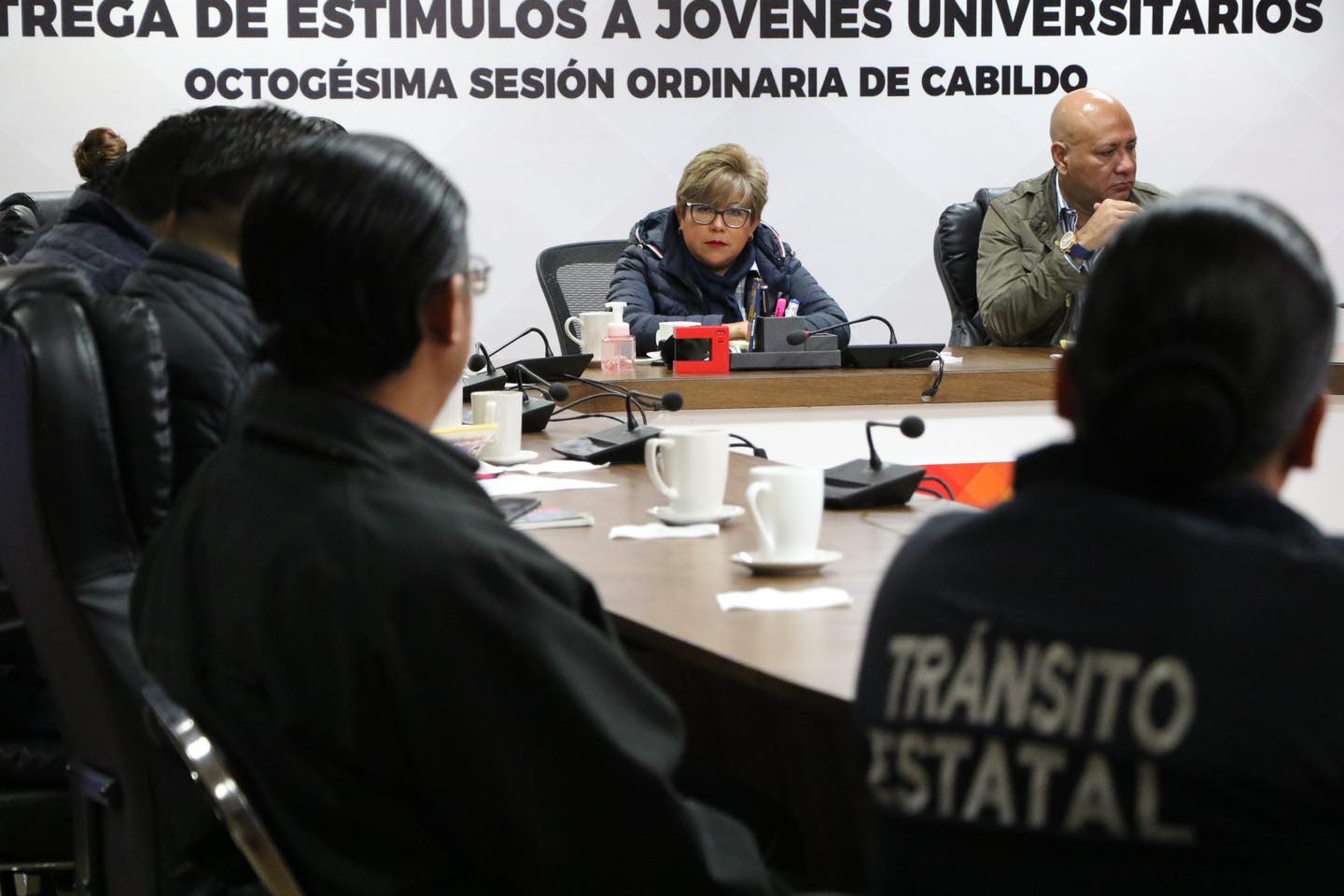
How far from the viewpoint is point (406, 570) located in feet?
3.51

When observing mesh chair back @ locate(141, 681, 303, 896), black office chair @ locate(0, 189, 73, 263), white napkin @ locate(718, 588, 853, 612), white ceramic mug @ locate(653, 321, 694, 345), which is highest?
black office chair @ locate(0, 189, 73, 263)

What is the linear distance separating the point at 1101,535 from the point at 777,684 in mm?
438

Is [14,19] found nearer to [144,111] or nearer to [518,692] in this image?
[144,111]

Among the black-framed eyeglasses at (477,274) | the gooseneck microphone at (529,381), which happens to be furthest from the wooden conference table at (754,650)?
the black-framed eyeglasses at (477,274)

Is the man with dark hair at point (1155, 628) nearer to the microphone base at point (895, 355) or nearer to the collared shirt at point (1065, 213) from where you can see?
the microphone base at point (895, 355)

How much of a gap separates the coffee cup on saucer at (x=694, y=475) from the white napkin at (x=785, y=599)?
0.37m

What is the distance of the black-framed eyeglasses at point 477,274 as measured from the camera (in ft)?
4.08

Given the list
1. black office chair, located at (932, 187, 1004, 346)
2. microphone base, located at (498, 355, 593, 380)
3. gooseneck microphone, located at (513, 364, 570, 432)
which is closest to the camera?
gooseneck microphone, located at (513, 364, 570, 432)

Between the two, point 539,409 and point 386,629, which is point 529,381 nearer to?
point 539,409

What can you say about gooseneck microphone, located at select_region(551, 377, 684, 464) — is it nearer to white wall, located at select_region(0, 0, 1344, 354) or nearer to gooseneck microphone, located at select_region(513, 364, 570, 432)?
gooseneck microphone, located at select_region(513, 364, 570, 432)

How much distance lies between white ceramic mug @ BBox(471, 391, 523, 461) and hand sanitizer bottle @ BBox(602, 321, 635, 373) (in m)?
1.30

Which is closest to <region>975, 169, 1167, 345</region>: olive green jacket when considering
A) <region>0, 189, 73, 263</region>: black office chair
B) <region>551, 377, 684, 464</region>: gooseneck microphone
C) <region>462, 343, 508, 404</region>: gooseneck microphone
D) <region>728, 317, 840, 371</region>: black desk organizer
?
<region>728, 317, 840, 371</region>: black desk organizer

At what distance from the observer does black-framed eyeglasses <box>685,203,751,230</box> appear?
4.68 metres

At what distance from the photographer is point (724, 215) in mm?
4688
